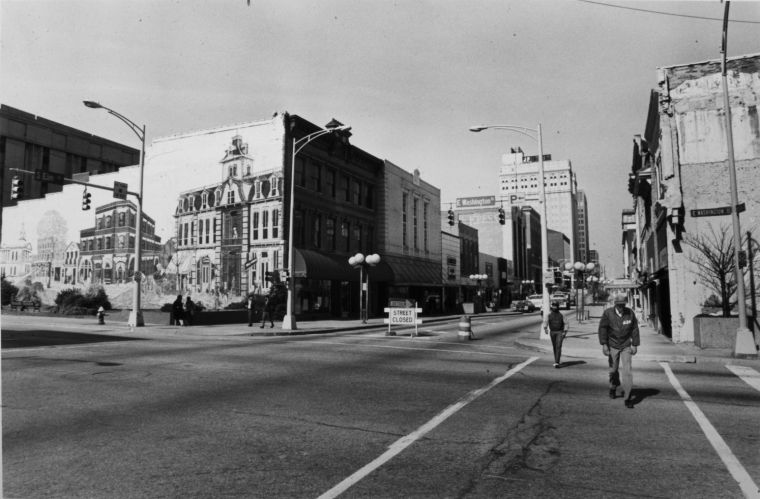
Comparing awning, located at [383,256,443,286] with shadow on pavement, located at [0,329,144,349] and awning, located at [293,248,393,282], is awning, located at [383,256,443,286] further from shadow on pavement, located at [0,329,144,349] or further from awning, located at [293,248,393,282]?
shadow on pavement, located at [0,329,144,349]

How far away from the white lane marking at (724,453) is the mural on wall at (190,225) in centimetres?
2731

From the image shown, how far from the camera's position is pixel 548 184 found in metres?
178

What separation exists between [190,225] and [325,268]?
962cm

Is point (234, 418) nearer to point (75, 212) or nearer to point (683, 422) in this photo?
point (683, 422)

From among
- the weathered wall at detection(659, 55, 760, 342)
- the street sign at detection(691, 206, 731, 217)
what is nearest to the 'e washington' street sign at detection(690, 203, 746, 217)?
the street sign at detection(691, 206, 731, 217)

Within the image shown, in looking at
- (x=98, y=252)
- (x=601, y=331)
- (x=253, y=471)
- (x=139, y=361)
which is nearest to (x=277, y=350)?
(x=139, y=361)

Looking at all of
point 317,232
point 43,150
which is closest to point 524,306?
point 317,232

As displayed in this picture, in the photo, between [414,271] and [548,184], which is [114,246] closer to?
[414,271]

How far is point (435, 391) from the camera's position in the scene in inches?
386

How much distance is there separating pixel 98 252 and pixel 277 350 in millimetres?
30355

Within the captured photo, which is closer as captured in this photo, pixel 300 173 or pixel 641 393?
pixel 641 393

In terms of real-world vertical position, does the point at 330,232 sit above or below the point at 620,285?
above

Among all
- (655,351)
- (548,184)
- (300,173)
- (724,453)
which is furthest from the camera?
(548,184)

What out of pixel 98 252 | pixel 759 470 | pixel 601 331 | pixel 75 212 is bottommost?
pixel 759 470
